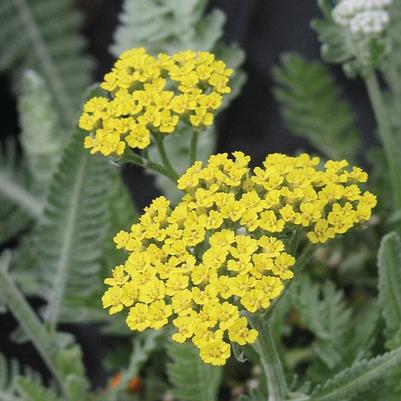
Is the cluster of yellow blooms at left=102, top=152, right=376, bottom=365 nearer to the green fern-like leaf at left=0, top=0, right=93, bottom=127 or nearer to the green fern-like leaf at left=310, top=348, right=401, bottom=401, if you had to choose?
the green fern-like leaf at left=310, top=348, right=401, bottom=401

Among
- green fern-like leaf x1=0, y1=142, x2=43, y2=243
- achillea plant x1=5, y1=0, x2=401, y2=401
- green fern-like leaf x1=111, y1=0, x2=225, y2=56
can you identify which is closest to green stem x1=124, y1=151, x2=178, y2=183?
achillea plant x1=5, y1=0, x2=401, y2=401

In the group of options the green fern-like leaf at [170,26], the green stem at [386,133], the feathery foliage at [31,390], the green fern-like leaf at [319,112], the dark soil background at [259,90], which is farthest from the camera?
the dark soil background at [259,90]

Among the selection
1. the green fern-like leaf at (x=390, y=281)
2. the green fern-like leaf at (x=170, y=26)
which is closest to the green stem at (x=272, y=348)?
the green fern-like leaf at (x=390, y=281)

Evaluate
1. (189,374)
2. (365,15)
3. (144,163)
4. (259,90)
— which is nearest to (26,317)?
(189,374)

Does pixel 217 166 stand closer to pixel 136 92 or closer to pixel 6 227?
pixel 136 92

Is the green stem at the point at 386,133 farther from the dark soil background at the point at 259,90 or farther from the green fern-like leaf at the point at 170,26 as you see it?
the dark soil background at the point at 259,90

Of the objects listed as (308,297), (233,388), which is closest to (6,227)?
(233,388)

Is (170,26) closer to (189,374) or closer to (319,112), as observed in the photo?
(319,112)
